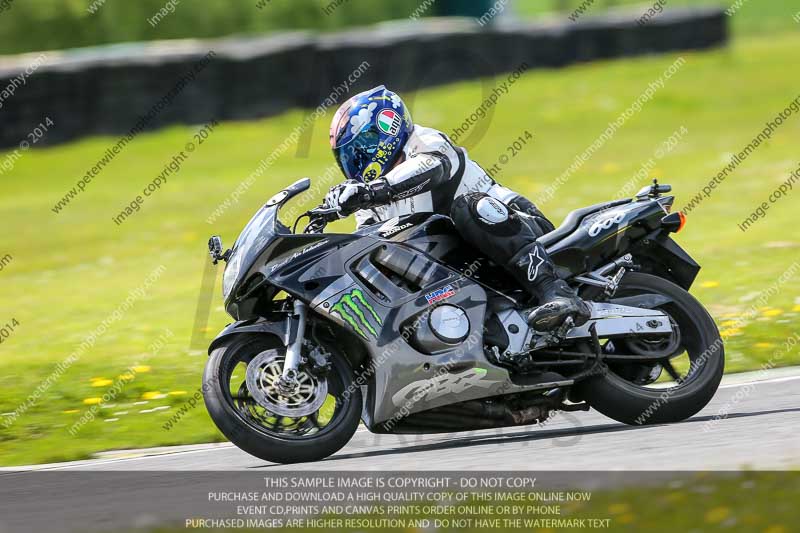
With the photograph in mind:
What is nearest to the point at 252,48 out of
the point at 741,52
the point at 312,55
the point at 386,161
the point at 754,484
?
the point at 312,55

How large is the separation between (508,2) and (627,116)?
23.2 ft

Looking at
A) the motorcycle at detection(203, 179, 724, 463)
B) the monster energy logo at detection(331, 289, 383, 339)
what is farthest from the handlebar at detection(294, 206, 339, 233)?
the monster energy logo at detection(331, 289, 383, 339)

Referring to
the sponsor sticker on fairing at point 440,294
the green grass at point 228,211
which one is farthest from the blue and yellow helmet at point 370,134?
the green grass at point 228,211

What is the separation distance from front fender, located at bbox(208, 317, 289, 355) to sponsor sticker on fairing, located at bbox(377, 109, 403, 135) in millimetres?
1174

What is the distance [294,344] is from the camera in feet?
21.5

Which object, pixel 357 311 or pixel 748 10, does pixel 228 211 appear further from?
pixel 748 10

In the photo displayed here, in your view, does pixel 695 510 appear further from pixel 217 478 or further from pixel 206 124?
pixel 206 124

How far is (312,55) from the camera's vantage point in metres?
24.0

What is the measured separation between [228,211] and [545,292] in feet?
43.6

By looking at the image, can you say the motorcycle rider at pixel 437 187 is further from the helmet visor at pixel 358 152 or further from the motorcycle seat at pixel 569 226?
the motorcycle seat at pixel 569 226

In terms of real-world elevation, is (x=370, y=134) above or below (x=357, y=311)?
above

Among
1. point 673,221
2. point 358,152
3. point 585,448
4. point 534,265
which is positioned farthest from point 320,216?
point 673,221

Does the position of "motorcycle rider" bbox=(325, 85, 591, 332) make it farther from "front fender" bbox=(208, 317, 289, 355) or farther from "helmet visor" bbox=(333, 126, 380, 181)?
"front fender" bbox=(208, 317, 289, 355)

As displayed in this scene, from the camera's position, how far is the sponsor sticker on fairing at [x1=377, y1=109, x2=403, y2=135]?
7049 millimetres
